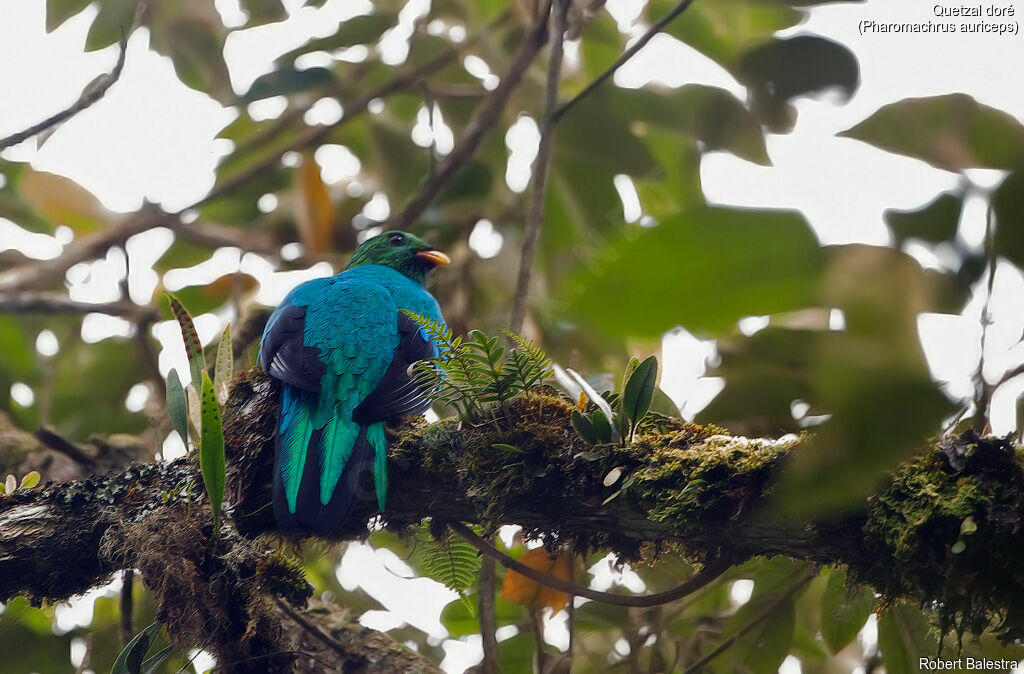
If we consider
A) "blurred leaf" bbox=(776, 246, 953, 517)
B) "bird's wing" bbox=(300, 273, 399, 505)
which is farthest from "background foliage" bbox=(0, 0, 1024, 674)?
"bird's wing" bbox=(300, 273, 399, 505)

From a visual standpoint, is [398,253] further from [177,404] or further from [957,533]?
[957,533]

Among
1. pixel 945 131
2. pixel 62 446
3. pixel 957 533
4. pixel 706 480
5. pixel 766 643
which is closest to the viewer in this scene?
pixel 945 131

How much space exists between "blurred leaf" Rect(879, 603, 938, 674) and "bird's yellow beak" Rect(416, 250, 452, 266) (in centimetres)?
271

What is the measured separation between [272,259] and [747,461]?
3.31 metres

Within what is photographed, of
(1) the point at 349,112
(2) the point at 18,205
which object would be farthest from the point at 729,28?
(2) the point at 18,205

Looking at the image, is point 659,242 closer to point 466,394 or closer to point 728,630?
point 466,394

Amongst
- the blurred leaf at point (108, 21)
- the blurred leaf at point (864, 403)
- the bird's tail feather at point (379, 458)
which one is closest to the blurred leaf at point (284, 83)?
the blurred leaf at point (108, 21)

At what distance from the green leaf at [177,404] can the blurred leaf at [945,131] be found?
2117 millimetres

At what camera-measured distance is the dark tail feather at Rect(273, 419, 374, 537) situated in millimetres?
2396

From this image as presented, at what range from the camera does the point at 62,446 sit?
358 cm

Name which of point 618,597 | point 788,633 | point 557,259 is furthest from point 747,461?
point 557,259

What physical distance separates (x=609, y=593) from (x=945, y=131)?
1.52 metres

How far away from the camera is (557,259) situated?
440 centimetres

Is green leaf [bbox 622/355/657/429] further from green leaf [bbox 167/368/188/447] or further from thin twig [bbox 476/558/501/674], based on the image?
green leaf [bbox 167/368/188/447]
